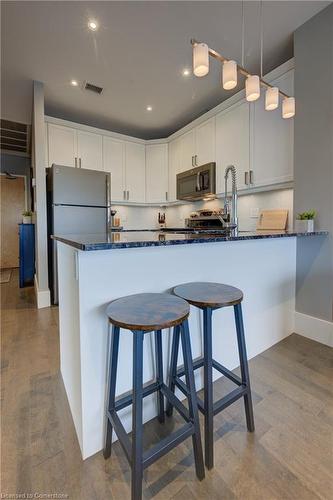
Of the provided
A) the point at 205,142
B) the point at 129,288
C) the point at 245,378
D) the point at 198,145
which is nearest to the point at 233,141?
the point at 205,142

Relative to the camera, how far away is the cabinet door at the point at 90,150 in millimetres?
3748

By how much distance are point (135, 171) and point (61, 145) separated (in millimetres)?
1281

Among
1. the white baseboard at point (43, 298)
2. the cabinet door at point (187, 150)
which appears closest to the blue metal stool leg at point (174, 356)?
the white baseboard at point (43, 298)

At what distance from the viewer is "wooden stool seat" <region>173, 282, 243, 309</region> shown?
1038mm

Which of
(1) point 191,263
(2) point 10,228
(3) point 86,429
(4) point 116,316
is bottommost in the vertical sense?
(3) point 86,429

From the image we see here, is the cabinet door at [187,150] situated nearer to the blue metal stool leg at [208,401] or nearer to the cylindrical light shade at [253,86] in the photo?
the cylindrical light shade at [253,86]

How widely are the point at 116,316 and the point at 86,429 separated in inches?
22.7

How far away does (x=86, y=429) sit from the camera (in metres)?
1.02

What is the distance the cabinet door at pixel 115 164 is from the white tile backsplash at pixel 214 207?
38 cm

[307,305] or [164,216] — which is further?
[164,216]

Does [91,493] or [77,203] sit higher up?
[77,203]

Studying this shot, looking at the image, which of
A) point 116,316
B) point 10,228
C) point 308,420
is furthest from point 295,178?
point 10,228

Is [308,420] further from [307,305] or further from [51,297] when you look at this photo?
[51,297]

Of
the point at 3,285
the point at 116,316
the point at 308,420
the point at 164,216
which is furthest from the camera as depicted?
the point at 164,216
